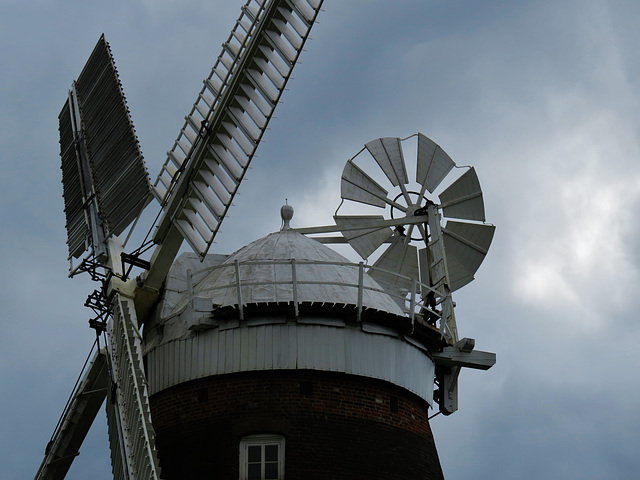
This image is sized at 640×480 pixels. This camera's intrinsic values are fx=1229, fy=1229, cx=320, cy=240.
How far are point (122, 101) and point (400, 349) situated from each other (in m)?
9.44

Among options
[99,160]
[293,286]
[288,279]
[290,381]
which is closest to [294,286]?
[293,286]

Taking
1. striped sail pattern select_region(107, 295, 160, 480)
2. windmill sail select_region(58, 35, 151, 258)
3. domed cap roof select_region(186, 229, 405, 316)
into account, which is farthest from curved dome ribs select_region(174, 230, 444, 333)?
windmill sail select_region(58, 35, 151, 258)

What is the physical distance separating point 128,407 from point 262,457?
2885 mm

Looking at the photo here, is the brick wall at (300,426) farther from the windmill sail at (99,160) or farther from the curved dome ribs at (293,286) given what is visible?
the windmill sail at (99,160)

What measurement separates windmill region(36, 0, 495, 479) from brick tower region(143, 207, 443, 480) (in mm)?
56

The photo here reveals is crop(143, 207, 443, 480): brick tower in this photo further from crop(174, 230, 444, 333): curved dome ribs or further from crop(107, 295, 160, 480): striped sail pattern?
crop(107, 295, 160, 480): striped sail pattern

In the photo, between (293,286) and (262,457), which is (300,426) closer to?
(262,457)

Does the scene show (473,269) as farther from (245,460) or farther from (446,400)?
(245,460)

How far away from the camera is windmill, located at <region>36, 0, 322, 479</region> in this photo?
24734 mm

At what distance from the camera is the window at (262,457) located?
23.5m

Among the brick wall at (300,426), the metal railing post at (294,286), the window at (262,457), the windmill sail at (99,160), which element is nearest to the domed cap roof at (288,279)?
the metal railing post at (294,286)

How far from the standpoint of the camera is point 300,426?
23.8 meters

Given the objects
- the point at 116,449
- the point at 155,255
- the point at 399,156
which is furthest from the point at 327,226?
the point at 116,449

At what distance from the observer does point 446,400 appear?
27.3 m
